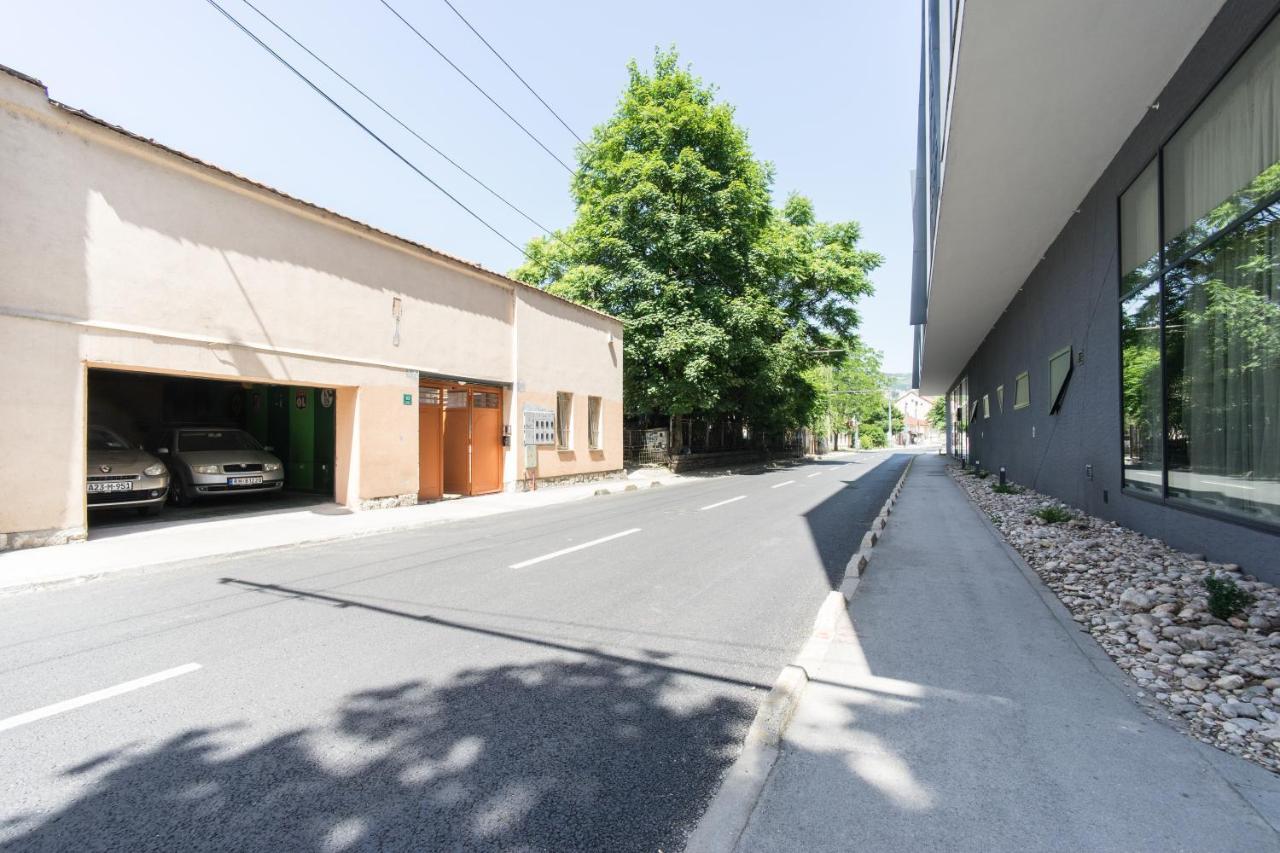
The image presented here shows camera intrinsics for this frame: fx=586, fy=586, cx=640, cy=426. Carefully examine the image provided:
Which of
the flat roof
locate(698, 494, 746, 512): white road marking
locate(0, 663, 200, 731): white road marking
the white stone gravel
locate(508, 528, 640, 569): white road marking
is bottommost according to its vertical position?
locate(698, 494, 746, 512): white road marking

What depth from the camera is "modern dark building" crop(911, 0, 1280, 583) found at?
16.1ft

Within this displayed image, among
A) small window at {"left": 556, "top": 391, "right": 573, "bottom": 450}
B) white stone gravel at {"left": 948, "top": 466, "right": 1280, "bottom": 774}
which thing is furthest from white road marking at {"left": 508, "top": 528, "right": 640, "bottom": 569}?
small window at {"left": 556, "top": 391, "right": 573, "bottom": 450}

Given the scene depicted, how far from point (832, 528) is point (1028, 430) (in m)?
6.84

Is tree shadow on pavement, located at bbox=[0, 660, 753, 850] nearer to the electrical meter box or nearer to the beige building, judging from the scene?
the beige building

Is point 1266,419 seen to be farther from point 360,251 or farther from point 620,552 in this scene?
point 360,251

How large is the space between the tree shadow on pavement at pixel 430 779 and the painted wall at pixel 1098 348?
522cm

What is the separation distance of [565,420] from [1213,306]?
579 inches

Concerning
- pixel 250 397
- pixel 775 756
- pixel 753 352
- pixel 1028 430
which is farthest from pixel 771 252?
pixel 775 756

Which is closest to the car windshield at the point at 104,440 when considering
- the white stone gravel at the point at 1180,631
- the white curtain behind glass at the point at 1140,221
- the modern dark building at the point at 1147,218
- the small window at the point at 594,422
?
the small window at the point at 594,422

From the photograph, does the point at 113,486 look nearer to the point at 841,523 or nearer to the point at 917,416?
the point at 841,523

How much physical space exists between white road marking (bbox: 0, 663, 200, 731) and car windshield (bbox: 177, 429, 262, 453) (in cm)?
996

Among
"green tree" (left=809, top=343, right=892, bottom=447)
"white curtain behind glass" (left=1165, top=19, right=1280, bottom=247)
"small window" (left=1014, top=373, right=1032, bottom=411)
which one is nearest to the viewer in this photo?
"white curtain behind glass" (left=1165, top=19, right=1280, bottom=247)

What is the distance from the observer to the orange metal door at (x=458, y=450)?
14953 mm

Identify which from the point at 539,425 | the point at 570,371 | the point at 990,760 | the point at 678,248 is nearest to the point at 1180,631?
the point at 990,760
